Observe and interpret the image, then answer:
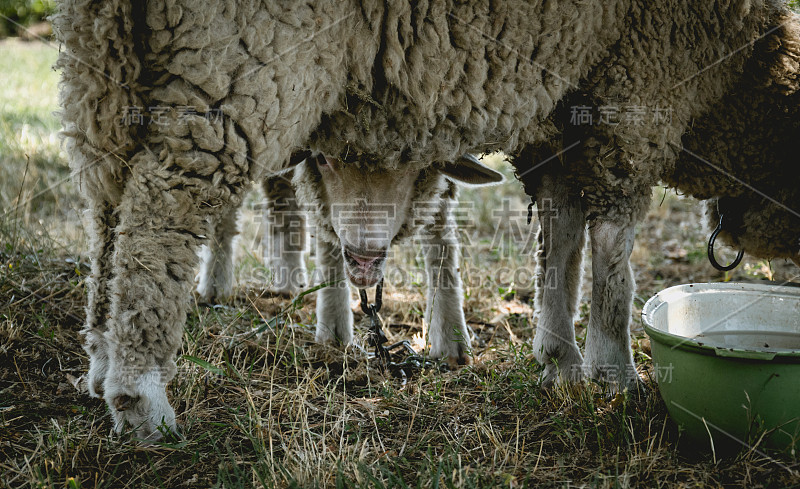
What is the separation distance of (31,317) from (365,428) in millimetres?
1917

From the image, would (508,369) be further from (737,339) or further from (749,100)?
(749,100)

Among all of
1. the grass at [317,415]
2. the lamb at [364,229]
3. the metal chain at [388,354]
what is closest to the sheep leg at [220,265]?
the lamb at [364,229]

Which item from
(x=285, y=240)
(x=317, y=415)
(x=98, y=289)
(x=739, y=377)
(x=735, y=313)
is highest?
(x=285, y=240)

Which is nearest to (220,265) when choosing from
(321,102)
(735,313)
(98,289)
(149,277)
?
(98,289)

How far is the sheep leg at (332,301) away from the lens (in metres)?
3.83

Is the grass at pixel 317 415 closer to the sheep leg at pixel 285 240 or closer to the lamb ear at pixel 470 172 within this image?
the sheep leg at pixel 285 240

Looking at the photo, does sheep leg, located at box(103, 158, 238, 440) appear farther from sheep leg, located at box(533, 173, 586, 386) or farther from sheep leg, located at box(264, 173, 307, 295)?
sheep leg, located at box(264, 173, 307, 295)

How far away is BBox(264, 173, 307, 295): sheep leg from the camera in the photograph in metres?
4.56

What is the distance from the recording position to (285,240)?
15.2ft

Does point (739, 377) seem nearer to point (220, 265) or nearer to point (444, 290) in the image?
point (444, 290)

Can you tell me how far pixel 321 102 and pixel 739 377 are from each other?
1839mm

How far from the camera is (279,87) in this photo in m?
2.37

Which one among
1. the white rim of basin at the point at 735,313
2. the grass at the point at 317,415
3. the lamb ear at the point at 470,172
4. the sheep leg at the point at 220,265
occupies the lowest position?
the grass at the point at 317,415

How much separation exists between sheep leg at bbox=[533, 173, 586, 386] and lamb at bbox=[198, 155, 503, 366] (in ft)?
1.06
